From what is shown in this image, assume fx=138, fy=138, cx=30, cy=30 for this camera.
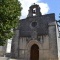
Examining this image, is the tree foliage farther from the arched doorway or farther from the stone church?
the arched doorway

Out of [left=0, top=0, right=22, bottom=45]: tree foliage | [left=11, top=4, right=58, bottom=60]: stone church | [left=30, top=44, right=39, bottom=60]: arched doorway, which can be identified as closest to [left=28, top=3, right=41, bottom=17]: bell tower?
[left=11, top=4, right=58, bottom=60]: stone church

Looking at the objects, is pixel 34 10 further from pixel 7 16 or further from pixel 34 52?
pixel 7 16

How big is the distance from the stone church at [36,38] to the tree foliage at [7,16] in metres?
7.35

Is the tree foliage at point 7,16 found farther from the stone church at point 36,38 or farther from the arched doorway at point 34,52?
the arched doorway at point 34,52

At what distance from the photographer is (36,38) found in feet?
60.1

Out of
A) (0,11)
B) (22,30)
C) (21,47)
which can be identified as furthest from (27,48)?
(0,11)

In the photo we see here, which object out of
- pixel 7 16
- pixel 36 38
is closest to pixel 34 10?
pixel 36 38

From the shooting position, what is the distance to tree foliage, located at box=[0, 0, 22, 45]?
10.1 meters

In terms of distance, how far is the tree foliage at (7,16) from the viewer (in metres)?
10.1

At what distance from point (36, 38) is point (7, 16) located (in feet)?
28.4

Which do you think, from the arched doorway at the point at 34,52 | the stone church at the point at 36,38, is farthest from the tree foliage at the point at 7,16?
the arched doorway at the point at 34,52

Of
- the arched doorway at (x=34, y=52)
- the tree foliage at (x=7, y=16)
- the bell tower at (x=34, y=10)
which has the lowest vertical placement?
the arched doorway at (x=34, y=52)

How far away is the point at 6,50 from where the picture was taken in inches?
858

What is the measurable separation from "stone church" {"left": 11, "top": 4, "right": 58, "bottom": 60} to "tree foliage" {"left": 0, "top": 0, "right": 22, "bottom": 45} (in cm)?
735
